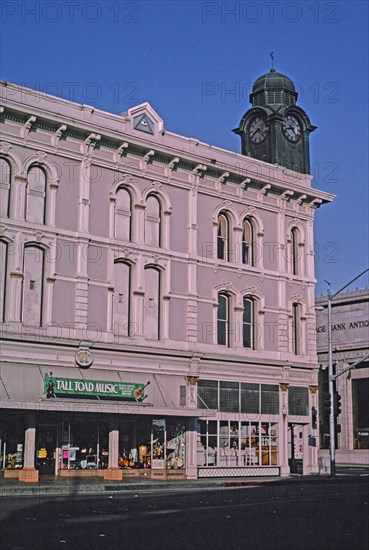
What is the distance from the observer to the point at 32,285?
33719 mm

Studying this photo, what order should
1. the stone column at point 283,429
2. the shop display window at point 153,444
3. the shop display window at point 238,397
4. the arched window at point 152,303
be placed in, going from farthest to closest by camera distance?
the stone column at point 283,429 < the shop display window at point 238,397 < the arched window at point 152,303 < the shop display window at point 153,444

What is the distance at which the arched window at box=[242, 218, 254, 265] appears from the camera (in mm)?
42406

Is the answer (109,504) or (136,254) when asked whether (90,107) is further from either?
(109,504)

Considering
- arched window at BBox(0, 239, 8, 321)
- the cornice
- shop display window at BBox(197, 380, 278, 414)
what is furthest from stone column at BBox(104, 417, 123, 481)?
the cornice

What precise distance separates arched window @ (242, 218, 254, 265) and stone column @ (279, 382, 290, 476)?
656 centimetres

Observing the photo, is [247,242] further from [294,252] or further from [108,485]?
[108,485]

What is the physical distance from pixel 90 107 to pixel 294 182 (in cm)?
1382

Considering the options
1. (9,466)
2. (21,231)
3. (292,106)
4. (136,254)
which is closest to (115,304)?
(136,254)

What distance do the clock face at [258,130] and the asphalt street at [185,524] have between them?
25964mm

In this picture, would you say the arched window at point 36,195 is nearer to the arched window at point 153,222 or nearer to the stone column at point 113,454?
the arched window at point 153,222

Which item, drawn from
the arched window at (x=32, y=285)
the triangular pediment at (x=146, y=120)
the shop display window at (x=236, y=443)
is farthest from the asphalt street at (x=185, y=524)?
the triangular pediment at (x=146, y=120)

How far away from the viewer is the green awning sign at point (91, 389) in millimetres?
32784

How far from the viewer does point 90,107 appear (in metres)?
36.3

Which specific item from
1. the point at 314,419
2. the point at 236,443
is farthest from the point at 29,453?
the point at 314,419
